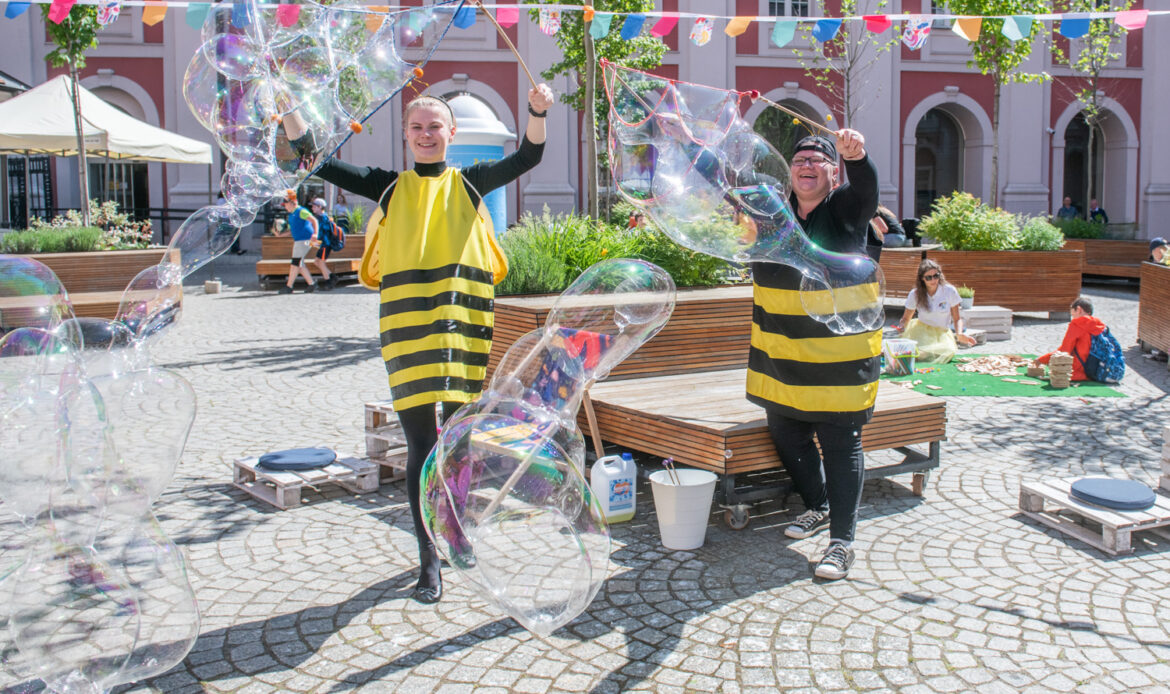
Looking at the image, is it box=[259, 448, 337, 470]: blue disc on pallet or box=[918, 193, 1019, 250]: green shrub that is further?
box=[918, 193, 1019, 250]: green shrub

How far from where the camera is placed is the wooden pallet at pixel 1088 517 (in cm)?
423

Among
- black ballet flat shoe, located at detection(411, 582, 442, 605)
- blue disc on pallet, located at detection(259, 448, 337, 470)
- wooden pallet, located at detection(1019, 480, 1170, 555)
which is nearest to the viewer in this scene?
black ballet flat shoe, located at detection(411, 582, 442, 605)

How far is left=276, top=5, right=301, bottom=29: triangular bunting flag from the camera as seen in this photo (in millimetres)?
4031

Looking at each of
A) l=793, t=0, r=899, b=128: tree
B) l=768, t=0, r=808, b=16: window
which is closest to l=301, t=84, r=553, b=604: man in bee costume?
l=793, t=0, r=899, b=128: tree

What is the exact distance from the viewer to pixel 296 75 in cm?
395

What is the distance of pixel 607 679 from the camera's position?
10.5 ft

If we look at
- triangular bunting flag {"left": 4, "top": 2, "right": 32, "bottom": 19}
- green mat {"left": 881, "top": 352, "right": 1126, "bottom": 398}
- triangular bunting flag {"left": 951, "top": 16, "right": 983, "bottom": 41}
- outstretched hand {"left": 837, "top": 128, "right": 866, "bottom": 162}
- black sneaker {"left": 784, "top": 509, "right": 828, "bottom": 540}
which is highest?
triangular bunting flag {"left": 4, "top": 2, "right": 32, "bottom": 19}

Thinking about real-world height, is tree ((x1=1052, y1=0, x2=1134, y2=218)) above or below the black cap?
above

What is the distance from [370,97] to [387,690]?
216 centimetres

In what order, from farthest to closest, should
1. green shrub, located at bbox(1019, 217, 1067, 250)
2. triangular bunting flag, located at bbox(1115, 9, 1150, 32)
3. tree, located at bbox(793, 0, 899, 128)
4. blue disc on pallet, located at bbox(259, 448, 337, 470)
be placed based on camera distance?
1. tree, located at bbox(793, 0, 899, 128)
2. green shrub, located at bbox(1019, 217, 1067, 250)
3. triangular bunting flag, located at bbox(1115, 9, 1150, 32)
4. blue disc on pallet, located at bbox(259, 448, 337, 470)

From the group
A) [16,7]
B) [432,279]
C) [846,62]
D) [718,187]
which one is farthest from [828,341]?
[846,62]

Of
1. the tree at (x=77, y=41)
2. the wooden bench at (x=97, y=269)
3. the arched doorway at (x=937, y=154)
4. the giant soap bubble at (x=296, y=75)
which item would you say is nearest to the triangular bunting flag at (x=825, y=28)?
the giant soap bubble at (x=296, y=75)

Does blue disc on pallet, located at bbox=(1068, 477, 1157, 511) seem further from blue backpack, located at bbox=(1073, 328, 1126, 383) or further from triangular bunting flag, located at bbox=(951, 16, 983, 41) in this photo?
triangular bunting flag, located at bbox=(951, 16, 983, 41)

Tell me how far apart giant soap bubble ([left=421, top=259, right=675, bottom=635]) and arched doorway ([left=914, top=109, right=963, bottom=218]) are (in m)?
26.2
